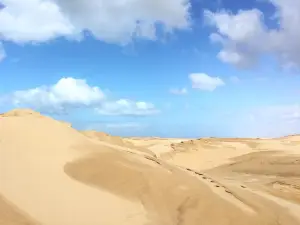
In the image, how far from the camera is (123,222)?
632cm

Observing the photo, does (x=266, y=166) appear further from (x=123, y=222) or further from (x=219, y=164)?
(x=123, y=222)

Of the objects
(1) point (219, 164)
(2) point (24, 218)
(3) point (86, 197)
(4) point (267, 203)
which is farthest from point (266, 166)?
(2) point (24, 218)

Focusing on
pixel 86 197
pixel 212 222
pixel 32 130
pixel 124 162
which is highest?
pixel 32 130

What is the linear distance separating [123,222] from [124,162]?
2226mm

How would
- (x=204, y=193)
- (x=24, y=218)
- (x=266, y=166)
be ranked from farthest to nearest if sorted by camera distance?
1. (x=266, y=166)
2. (x=204, y=193)
3. (x=24, y=218)

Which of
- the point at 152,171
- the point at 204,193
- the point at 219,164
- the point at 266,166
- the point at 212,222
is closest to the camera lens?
the point at 212,222

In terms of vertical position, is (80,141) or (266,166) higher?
(80,141)

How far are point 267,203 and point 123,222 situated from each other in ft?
12.1

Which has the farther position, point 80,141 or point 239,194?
point 80,141

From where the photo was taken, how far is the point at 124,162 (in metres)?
8.42

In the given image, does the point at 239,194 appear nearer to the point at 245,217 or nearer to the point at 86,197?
the point at 245,217

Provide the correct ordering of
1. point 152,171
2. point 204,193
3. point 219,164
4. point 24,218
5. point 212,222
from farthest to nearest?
point 219,164, point 152,171, point 204,193, point 212,222, point 24,218

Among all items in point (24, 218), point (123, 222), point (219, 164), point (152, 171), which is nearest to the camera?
point (24, 218)

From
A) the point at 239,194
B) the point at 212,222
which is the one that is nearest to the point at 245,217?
the point at 212,222
